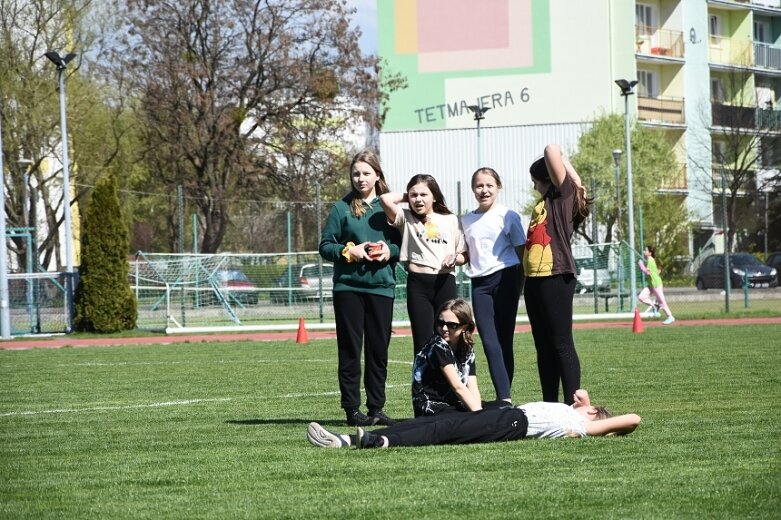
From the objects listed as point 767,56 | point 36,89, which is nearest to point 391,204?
point 36,89

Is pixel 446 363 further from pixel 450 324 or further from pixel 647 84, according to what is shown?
pixel 647 84

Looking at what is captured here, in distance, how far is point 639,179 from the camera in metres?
49.0

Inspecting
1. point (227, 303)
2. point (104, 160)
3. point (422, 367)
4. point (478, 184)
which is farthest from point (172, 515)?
point (104, 160)

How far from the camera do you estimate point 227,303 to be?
2902 centimetres

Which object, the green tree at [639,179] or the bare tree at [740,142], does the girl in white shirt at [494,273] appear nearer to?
the green tree at [639,179]

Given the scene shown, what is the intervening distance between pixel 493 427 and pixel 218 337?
Result: 17959mm

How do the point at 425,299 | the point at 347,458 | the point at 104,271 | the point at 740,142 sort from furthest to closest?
1. the point at 740,142
2. the point at 104,271
3. the point at 425,299
4. the point at 347,458

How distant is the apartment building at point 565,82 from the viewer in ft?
188

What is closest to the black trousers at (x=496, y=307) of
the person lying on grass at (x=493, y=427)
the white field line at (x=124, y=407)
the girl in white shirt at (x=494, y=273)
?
the girl in white shirt at (x=494, y=273)

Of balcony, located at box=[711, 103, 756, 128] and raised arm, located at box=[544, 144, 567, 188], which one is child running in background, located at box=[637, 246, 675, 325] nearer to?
raised arm, located at box=[544, 144, 567, 188]

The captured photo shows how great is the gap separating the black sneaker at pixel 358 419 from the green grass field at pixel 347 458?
111 mm

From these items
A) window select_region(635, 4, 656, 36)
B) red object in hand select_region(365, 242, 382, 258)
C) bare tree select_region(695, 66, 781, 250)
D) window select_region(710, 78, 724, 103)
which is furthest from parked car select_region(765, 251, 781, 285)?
red object in hand select_region(365, 242, 382, 258)

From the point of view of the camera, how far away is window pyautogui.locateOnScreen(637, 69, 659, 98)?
60.1 metres

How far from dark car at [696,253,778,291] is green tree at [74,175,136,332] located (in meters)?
24.6
